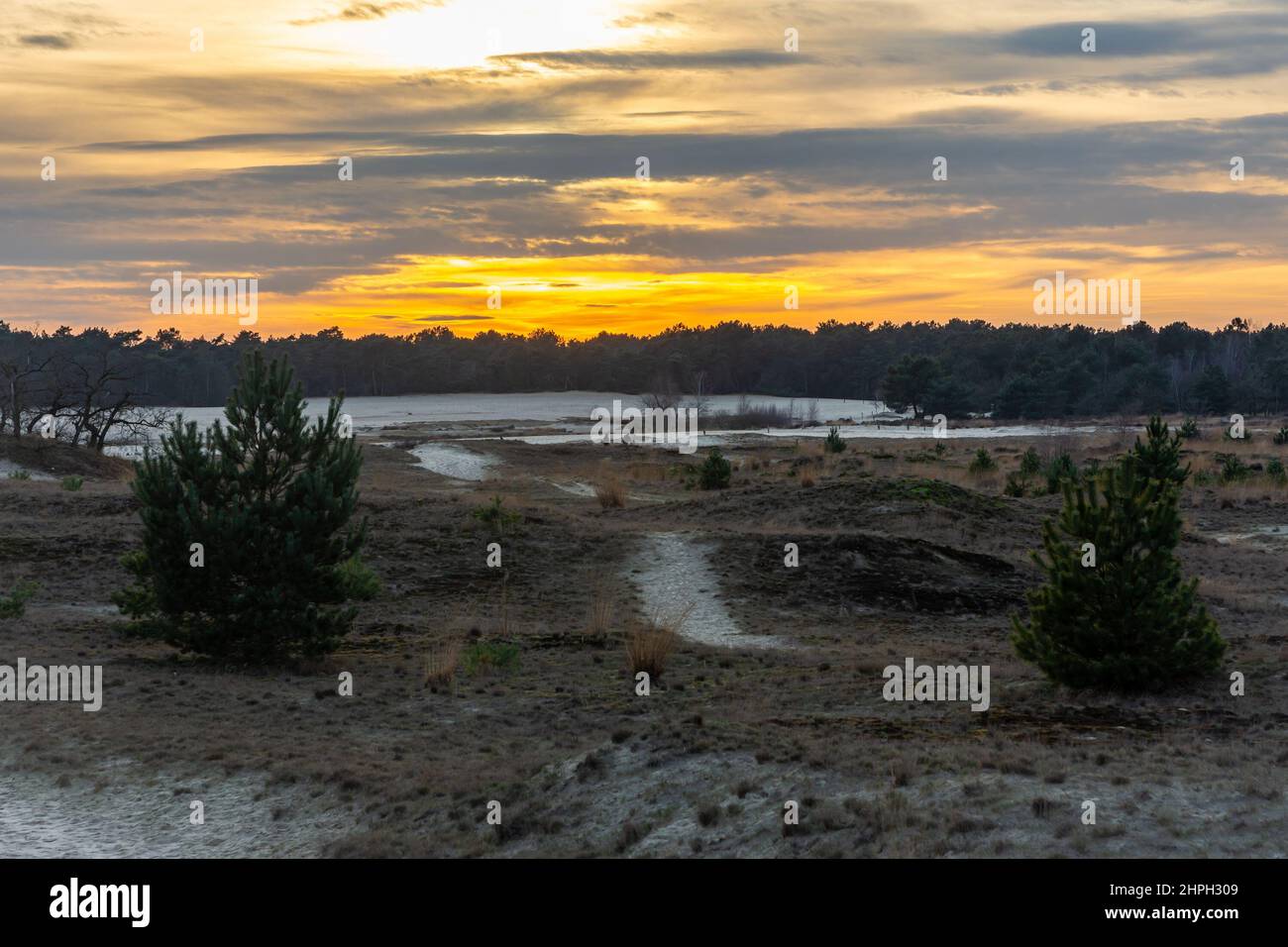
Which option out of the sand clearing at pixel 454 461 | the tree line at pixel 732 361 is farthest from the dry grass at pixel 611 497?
the tree line at pixel 732 361

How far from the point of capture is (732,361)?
175 m

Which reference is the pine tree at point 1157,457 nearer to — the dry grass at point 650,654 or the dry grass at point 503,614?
the dry grass at point 503,614

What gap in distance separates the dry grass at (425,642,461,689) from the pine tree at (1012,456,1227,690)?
21.4 ft

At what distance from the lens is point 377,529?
24.9m

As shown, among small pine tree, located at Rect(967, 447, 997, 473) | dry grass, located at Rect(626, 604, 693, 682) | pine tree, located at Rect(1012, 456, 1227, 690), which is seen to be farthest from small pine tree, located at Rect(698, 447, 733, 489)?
pine tree, located at Rect(1012, 456, 1227, 690)

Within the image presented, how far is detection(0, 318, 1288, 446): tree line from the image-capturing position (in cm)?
12181

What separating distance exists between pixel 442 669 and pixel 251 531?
3.10 metres

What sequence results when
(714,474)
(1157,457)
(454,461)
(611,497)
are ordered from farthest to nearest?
(454,461) → (714,474) → (611,497) → (1157,457)

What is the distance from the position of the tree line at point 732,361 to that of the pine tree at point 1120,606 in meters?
103

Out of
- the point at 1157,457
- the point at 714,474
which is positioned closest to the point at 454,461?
the point at 714,474

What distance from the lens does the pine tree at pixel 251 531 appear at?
15.0 meters

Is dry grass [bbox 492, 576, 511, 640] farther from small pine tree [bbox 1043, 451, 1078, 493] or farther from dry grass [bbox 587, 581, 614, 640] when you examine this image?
small pine tree [bbox 1043, 451, 1078, 493]

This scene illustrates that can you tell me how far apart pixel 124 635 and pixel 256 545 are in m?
3.37

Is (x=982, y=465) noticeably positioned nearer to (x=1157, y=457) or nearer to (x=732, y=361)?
(x=1157, y=457)
